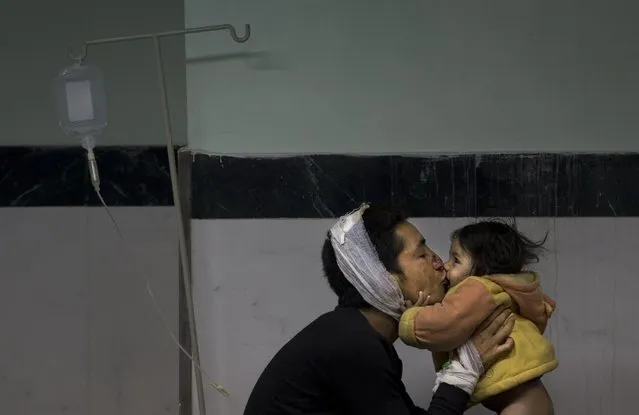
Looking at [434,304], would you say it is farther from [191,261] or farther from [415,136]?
[191,261]

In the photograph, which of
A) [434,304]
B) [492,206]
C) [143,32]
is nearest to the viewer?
[434,304]

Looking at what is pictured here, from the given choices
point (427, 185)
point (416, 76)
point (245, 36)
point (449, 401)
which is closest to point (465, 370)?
point (449, 401)

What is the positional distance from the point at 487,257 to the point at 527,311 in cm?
13

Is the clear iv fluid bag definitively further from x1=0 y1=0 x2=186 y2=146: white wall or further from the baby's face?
the baby's face

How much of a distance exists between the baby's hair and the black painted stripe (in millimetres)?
303

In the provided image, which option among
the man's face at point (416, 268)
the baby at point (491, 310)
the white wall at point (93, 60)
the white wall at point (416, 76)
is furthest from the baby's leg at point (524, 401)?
the white wall at point (93, 60)

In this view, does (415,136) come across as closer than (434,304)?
No

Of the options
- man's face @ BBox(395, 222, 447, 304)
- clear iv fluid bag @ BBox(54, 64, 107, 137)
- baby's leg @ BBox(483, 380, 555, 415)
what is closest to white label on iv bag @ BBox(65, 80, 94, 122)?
clear iv fluid bag @ BBox(54, 64, 107, 137)

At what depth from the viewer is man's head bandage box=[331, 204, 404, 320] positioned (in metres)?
1.19

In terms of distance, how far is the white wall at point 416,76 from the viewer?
1.60 meters

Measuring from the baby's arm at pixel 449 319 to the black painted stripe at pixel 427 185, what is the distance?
1.47 ft

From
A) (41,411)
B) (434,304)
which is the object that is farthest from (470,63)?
(41,411)

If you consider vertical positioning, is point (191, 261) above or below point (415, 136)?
below

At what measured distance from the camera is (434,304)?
1224 millimetres
